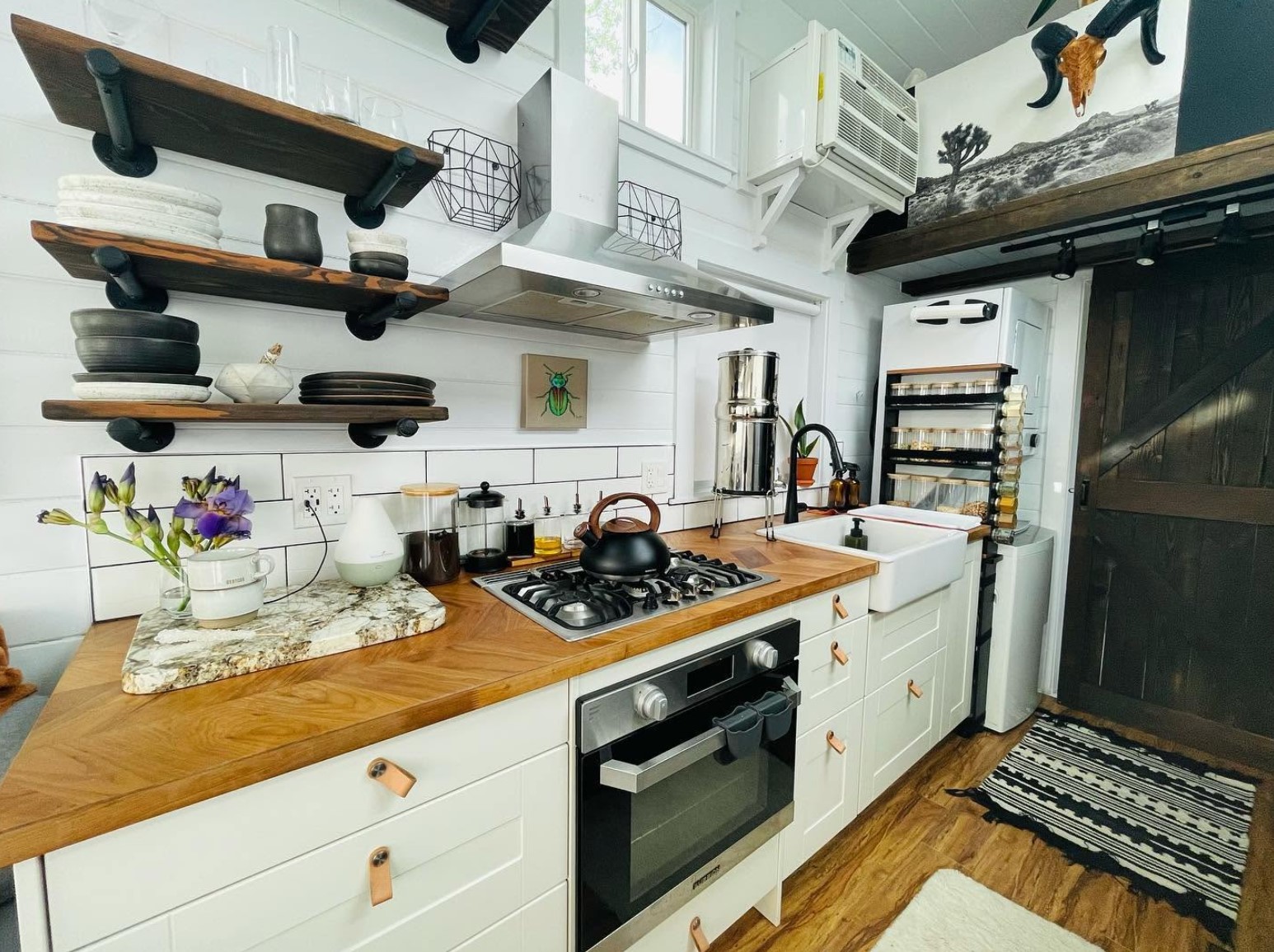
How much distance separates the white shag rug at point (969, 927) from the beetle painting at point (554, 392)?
1.67 metres

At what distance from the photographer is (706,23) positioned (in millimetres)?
1967

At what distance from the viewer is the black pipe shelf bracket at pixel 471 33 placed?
4.17 feet

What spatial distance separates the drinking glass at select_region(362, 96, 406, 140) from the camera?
119 centimetres

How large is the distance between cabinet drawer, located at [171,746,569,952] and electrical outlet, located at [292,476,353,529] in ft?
2.45

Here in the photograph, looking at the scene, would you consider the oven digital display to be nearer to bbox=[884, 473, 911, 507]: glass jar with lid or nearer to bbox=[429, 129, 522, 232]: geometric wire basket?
bbox=[429, 129, 522, 232]: geometric wire basket

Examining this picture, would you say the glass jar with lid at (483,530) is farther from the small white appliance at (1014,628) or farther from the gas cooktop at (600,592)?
the small white appliance at (1014,628)

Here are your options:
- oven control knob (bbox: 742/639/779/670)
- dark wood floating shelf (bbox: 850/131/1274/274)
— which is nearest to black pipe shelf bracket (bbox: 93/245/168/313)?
oven control knob (bbox: 742/639/779/670)

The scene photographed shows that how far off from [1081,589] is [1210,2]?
235 cm

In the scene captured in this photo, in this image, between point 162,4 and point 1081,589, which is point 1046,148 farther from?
point 162,4

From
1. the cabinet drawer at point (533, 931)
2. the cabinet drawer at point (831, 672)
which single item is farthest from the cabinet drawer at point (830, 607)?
the cabinet drawer at point (533, 931)

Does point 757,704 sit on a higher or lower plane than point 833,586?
lower

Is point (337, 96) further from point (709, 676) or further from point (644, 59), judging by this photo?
point (709, 676)

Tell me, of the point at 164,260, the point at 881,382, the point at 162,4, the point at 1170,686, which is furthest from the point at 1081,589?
the point at 162,4

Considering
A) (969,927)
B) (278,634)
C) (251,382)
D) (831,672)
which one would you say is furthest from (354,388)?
(969,927)
